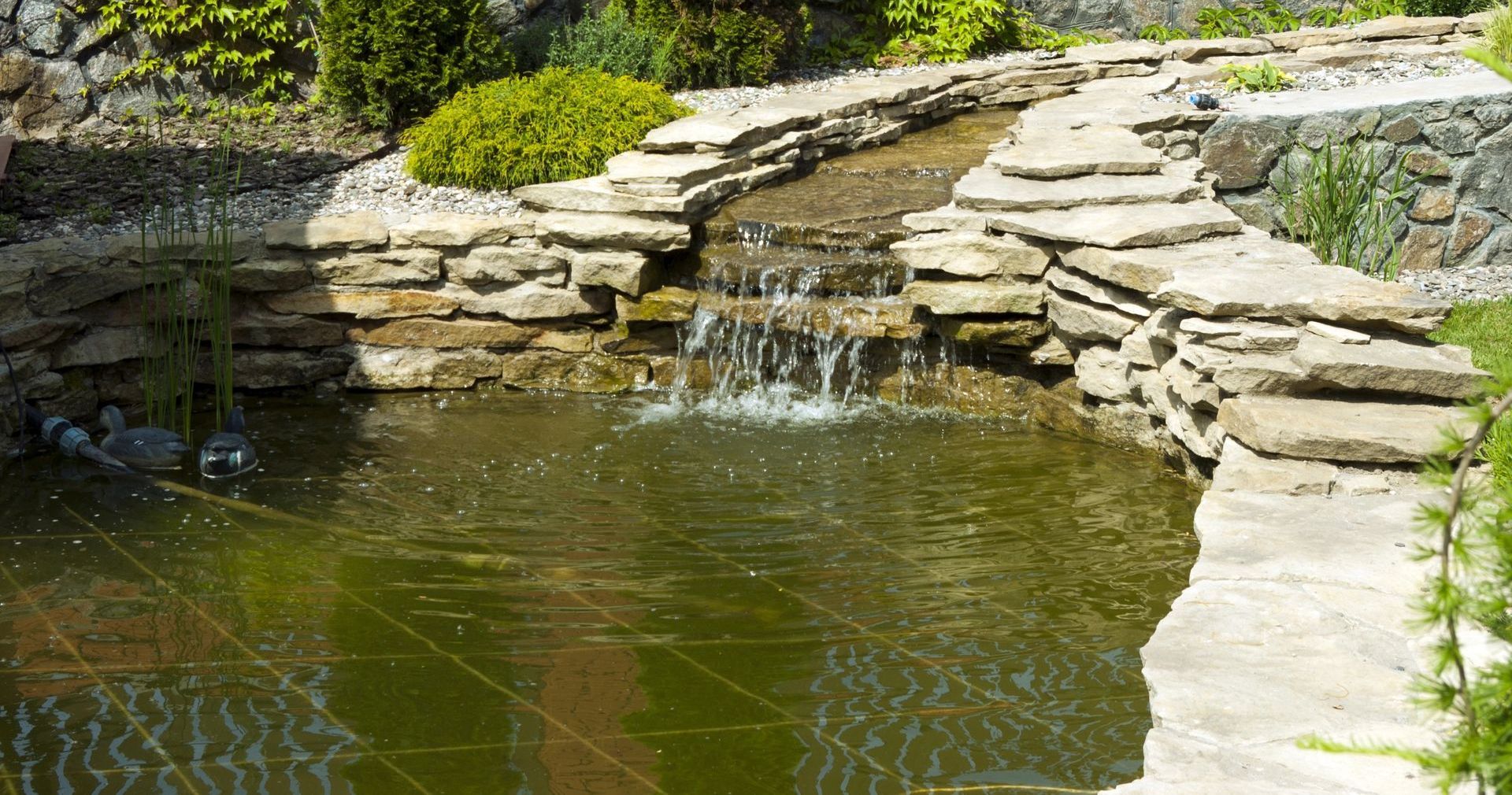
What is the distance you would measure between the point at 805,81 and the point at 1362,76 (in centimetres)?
344

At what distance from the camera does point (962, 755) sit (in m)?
3.07

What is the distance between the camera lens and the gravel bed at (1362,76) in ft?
24.6

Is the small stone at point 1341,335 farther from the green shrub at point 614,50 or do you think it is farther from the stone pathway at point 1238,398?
the green shrub at point 614,50

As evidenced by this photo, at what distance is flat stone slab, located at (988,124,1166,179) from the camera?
20.2ft

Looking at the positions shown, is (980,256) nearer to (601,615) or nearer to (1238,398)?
(1238,398)

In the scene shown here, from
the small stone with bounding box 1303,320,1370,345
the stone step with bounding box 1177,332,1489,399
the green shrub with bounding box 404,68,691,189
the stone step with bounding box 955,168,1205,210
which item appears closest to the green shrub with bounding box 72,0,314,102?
the green shrub with bounding box 404,68,691,189

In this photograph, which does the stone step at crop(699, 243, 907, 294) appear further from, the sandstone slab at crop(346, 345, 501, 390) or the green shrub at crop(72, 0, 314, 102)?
the green shrub at crop(72, 0, 314, 102)

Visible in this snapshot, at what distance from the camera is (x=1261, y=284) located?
4.64m

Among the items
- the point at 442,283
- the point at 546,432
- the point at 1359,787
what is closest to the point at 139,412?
the point at 442,283

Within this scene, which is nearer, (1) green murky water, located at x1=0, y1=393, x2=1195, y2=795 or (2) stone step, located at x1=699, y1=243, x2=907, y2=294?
(1) green murky water, located at x1=0, y1=393, x2=1195, y2=795

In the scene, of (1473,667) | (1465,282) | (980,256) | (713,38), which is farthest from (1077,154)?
(1473,667)

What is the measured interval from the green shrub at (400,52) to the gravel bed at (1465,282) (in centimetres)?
500

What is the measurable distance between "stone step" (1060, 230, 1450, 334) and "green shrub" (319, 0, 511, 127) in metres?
4.09

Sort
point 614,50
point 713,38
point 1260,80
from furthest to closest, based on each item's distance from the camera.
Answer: point 713,38
point 614,50
point 1260,80
